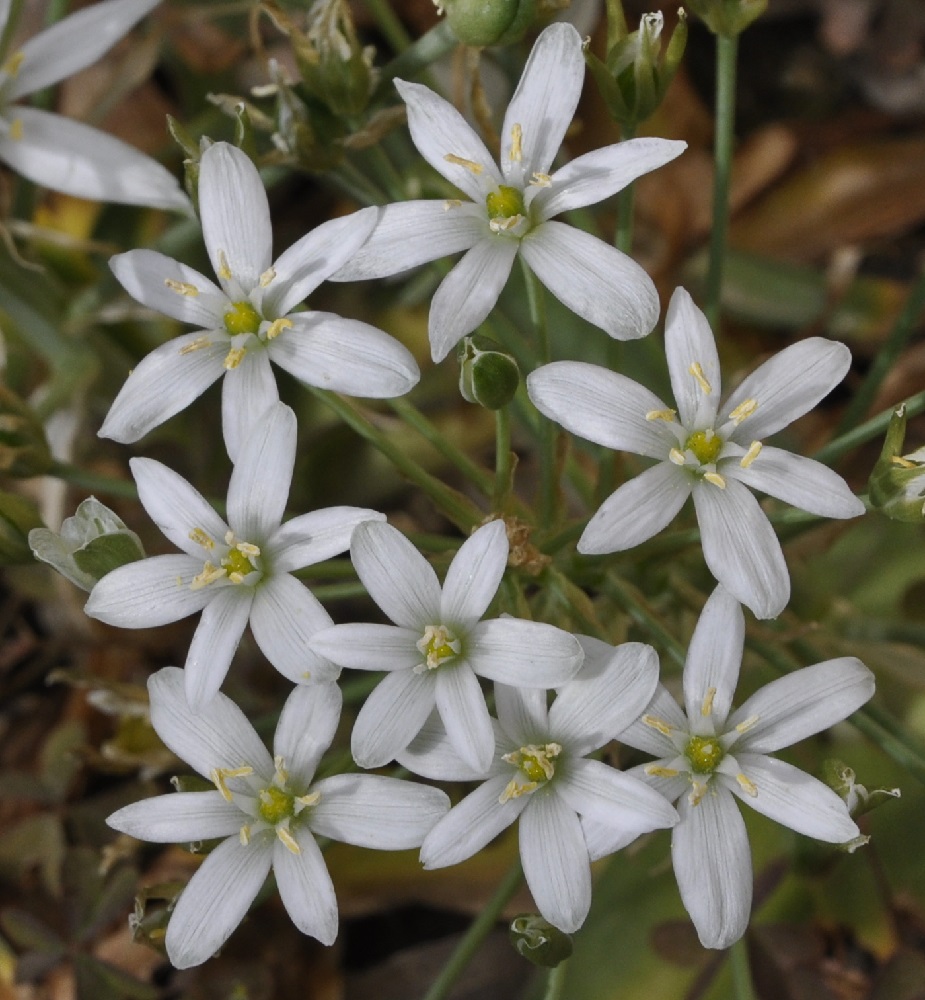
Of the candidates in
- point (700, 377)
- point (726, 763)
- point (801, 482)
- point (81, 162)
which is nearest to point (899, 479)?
point (801, 482)

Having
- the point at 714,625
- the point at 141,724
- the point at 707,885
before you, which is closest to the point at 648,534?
the point at 714,625

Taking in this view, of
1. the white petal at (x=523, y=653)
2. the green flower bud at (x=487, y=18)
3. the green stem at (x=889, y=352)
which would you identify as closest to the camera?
the white petal at (x=523, y=653)

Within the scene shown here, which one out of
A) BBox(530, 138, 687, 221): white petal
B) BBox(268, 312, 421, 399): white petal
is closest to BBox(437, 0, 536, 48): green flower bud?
BBox(530, 138, 687, 221): white petal

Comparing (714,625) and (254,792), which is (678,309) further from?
(254,792)

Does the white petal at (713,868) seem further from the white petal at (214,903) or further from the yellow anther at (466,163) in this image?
the yellow anther at (466,163)

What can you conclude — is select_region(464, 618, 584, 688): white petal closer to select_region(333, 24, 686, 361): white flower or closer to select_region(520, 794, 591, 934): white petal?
select_region(520, 794, 591, 934): white petal

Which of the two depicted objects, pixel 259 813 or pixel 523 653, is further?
pixel 259 813

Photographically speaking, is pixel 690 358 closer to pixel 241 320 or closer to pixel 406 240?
pixel 406 240

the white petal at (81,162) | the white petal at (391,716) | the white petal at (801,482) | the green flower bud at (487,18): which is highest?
the green flower bud at (487,18)

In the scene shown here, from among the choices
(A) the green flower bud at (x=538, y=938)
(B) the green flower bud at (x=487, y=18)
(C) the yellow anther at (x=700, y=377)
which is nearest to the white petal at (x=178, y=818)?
(A) the green flower bud at (x=538, y=938)
